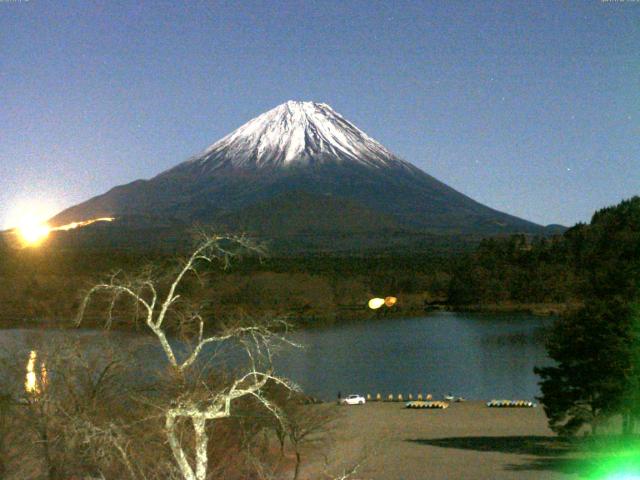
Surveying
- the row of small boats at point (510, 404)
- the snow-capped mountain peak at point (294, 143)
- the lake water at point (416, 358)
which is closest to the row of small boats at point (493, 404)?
the row of small boats at point (510, 404)

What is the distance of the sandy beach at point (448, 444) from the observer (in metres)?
15.2

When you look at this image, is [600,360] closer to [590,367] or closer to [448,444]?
[590,367]

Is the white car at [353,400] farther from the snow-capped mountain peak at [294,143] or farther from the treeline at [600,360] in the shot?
the snow-capped mountain peak at [294,143]

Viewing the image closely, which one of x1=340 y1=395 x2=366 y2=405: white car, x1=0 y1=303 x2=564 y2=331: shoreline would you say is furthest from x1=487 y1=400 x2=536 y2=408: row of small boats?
x1=0 y1=303 x2=564 y2=331: shoreline

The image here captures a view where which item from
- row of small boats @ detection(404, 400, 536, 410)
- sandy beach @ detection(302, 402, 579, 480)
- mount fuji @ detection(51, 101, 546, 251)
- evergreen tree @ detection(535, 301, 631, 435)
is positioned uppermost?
mount fuji @ detection(51, 101, 546, 251)

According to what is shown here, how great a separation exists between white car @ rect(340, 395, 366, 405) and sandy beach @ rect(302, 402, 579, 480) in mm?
365

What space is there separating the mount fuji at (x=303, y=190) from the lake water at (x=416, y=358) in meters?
73.6

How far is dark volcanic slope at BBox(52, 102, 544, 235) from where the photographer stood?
438 ft

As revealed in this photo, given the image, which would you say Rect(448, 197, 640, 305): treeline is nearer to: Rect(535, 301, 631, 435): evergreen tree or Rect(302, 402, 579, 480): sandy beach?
Rect(302, 402, 579, 480): sandy beach

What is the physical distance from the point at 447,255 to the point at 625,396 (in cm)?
8440

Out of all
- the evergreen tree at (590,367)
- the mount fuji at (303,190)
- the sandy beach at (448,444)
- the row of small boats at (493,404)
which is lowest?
the row of small boats at (493,404)

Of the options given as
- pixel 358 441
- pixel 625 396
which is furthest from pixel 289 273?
pixel 625 396

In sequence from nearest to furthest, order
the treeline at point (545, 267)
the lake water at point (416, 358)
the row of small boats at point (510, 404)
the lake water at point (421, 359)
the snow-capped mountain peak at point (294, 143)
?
the row of small boats at point (510, 404), the lake water at point (416, 358), the lake water at point (421, 359), the treeline at point (545, 267), the snow-capped mountain peak at point (294, 143)

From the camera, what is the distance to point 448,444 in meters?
19.0
